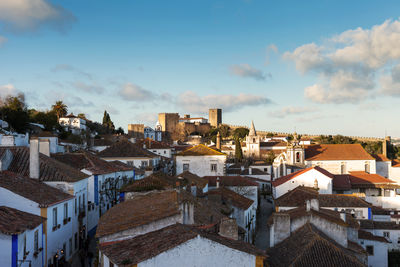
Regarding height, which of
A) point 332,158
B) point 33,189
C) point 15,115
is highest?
point 15,115

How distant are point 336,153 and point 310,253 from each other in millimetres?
57168

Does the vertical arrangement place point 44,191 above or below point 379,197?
above

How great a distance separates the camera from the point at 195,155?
4322 cm

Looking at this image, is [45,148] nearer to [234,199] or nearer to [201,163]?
[234,199]

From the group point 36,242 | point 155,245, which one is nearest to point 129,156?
point 36,242

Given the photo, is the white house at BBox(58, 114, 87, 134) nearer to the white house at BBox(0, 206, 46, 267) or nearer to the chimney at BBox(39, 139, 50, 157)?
the chimney at BBox(39, 139, 50, 157)

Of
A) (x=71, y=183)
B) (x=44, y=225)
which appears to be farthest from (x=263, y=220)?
(x=44, y=225)

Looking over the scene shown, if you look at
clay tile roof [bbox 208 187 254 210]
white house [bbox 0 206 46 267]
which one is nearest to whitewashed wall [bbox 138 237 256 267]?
white house [bbox 0 206 46 267]

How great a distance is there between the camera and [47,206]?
55.9ft

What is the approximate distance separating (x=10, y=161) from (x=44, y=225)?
5.98 m

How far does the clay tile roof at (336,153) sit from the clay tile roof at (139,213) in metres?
55.9

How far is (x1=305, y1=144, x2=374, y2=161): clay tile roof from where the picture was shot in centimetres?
6856

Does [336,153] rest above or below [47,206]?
above

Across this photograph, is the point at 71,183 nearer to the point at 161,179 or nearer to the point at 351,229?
the point at 161,179
